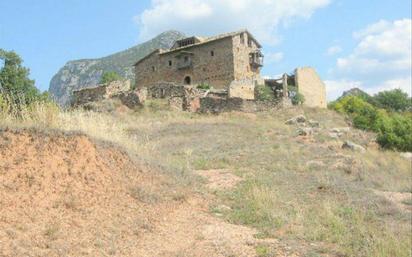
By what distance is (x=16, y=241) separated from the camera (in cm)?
610

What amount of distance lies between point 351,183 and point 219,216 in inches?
242

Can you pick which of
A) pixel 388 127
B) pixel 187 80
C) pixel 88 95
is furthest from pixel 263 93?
pixel 88 95

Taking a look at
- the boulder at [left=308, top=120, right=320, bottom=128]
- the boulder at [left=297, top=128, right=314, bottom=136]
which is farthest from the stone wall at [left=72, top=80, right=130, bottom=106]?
the boulder at [left=297, top=128, right=314, bottom=136]

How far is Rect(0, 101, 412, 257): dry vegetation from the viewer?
848 cm

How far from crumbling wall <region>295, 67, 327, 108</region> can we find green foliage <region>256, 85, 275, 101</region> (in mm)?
2716

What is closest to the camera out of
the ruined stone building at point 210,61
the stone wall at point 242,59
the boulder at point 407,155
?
the boulder at point 407,155

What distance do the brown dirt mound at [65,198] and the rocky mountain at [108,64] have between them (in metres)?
78.3

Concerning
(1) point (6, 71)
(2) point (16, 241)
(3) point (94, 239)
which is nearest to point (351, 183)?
(3) point (94, 239)

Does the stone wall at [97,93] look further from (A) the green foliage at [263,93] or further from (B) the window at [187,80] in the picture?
(A) the green foliage at [263,93]

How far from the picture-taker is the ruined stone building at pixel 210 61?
129 ft

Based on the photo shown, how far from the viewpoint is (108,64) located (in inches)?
3794

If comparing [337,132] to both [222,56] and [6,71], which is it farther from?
[6,71]

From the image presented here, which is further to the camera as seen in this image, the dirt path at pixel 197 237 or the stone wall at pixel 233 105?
the stone wall at pixel 233 105

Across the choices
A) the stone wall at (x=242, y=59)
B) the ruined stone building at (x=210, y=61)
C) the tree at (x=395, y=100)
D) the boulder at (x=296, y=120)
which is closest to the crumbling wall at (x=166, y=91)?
the boulder at (x=296, y=120)
